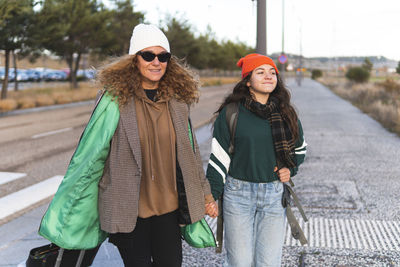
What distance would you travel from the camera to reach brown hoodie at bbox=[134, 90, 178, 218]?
2254mm

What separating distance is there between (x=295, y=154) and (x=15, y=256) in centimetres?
256

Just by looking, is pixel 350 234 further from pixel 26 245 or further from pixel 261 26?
pixel 261 26

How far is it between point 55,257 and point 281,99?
1612mm

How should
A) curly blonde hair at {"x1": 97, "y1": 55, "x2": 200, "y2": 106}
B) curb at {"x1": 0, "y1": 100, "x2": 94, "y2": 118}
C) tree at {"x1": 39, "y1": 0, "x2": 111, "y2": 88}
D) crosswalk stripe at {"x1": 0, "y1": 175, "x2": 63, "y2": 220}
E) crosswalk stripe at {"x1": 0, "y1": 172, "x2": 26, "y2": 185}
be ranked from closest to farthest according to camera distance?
curly blonde hair at {"x1": 97, "y1": 55, "x2": 200, "y2": 106} < crosswalk stripe at {"x1": 0, "y1": 175, "x2": 63, "y2": 220} < crosswalk stripe at {"x1": 0, "y1": 172, "x2": 26, "y2": 185} < curb at {"x1": 0, "y1": 100, "x2": 94, "y2": 118} < tree at {"x1": 39, "y1": 0, "x2": 111, "y2": 88}

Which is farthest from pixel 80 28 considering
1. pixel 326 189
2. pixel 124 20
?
pixel 326 189

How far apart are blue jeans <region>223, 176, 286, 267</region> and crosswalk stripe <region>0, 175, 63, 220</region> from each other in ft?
10.6

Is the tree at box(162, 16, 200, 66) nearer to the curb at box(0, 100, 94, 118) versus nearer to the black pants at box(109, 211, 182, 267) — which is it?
the curb at box(0, 100, 94, 118)

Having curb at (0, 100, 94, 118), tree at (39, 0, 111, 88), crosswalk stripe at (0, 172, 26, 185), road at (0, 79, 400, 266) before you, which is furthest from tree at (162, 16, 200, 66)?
crosswalk stripe at (0, 172, 26, 185)

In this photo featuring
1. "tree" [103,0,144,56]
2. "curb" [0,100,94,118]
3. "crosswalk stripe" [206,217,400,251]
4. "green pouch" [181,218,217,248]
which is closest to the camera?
"green pouch" [181,218,217,248]

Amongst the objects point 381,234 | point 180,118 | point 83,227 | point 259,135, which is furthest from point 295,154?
point 381,234

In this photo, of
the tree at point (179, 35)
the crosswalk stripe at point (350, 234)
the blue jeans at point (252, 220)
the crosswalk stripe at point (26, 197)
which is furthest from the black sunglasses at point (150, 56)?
the tree at point (179, 35)

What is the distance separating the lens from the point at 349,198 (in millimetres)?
5391

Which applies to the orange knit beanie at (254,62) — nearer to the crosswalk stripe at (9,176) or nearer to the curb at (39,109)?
the crosswalk stripe at (9,176)

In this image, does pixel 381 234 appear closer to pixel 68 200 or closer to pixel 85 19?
pixel 68 200
